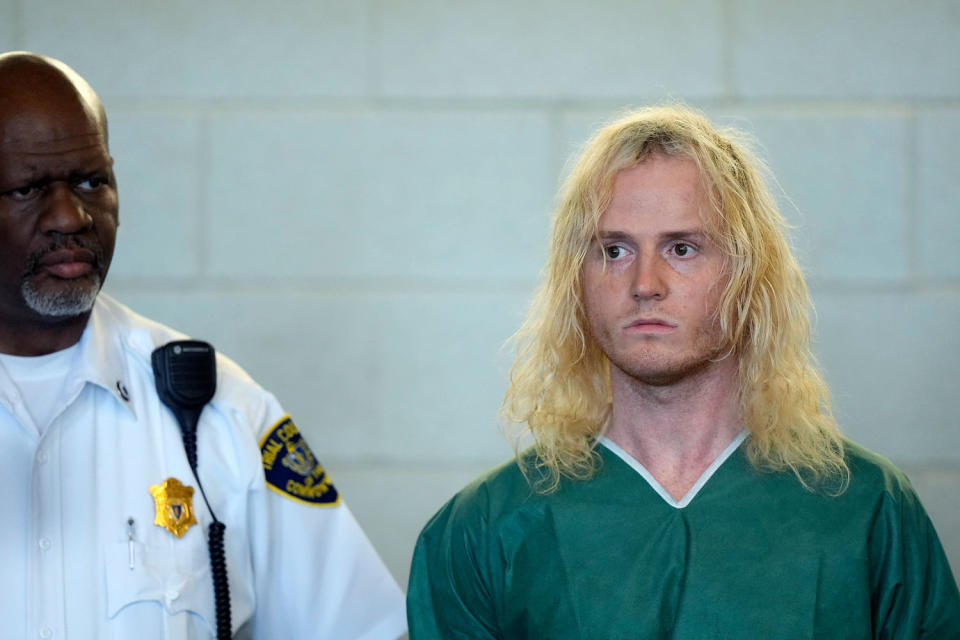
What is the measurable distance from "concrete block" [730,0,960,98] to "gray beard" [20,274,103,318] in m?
1.29

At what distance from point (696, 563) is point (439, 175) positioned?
108 centimetres

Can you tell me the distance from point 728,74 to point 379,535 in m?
1.11

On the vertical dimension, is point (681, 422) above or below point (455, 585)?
above

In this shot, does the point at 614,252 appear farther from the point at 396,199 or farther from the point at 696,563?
the point at 396,199

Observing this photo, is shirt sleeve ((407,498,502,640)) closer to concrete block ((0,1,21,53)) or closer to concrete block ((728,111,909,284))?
concrete block ((728,111,909,284))

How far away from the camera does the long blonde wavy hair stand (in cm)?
159

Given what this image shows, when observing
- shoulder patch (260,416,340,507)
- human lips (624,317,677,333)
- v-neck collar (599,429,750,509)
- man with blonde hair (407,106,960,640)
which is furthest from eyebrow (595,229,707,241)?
shoulder patch (260,416,340,507)

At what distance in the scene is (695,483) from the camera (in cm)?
159

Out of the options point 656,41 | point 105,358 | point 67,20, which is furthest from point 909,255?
point 67,20

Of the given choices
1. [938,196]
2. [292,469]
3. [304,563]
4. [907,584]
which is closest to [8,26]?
[292,469]

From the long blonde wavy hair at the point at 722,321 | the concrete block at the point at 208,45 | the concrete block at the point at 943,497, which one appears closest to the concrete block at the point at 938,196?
the concrete block at the point at 943,497

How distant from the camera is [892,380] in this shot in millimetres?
2322

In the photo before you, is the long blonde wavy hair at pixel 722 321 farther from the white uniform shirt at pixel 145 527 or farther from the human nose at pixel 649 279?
the white uniform shirt at pixel 145 527

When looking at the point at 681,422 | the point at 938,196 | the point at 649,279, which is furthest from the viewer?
the point at 938,196
